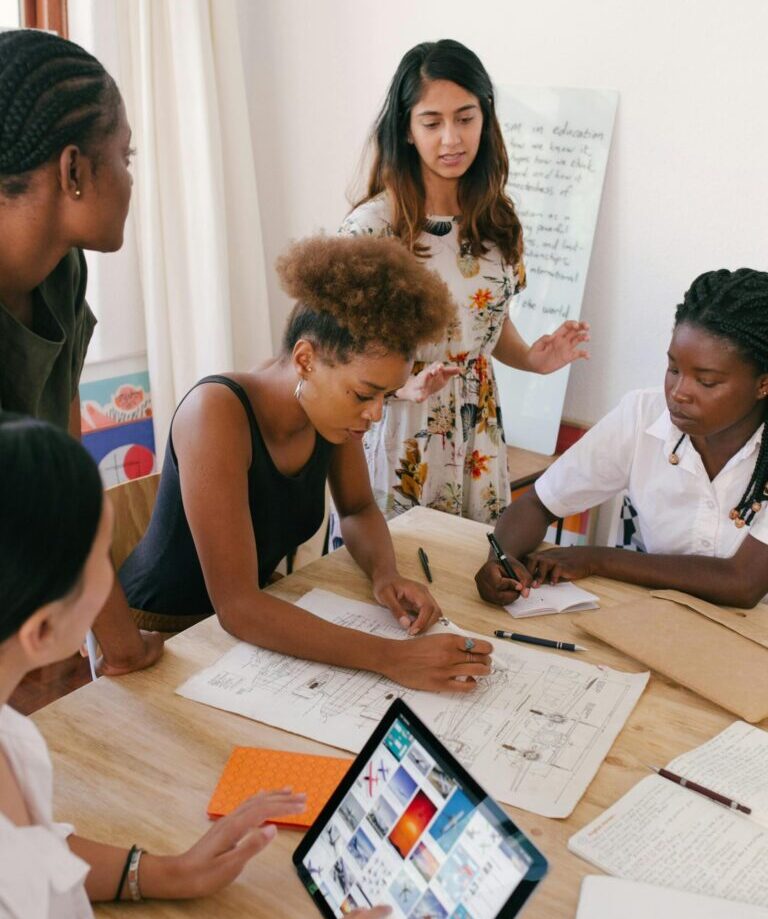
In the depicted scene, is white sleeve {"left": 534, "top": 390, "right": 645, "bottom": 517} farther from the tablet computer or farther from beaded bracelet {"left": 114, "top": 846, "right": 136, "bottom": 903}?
beaded bracelet {"left": 114, "top": 846, "right": 136, "bottom": 903}

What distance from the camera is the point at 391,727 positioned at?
952mm

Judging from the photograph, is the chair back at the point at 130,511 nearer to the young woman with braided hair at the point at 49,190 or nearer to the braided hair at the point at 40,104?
the young woman with braided hair at the point at 49,190

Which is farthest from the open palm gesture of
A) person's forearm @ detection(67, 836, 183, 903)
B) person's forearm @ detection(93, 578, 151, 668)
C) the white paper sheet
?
person's forearm @ detection(67, 836, 183, 903)

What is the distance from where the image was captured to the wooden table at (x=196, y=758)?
0.97m

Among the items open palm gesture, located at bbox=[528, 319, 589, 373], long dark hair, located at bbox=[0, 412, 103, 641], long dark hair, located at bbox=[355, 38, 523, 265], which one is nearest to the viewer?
long dark hair, located at bbox=[0, 412, 103, 641]

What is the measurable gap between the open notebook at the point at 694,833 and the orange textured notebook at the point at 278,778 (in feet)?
0.92

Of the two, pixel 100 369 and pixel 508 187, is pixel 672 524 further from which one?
pixel 100 369

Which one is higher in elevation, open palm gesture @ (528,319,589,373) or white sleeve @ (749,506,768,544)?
open palm gesture @ (528,319,589,373)

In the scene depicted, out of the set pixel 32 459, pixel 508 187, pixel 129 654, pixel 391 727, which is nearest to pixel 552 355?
pixel 508 187

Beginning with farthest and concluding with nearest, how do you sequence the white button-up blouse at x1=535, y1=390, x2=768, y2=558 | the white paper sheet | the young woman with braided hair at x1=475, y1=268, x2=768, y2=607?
the white button-up blouse at x1=535, y1=390, x2=768, y2=558, the young woman with braided hair at x1=475, y1=268, x2=768, y2=607, the white paper sheet

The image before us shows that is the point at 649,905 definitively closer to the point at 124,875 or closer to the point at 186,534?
the point at 124,875

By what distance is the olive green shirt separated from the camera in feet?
4.45

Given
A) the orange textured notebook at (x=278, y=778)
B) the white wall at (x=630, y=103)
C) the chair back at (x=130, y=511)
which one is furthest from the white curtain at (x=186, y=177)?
the orange textured notebook at (x=278, y=778)

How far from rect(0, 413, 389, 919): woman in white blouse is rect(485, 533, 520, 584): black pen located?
27.4 inches
